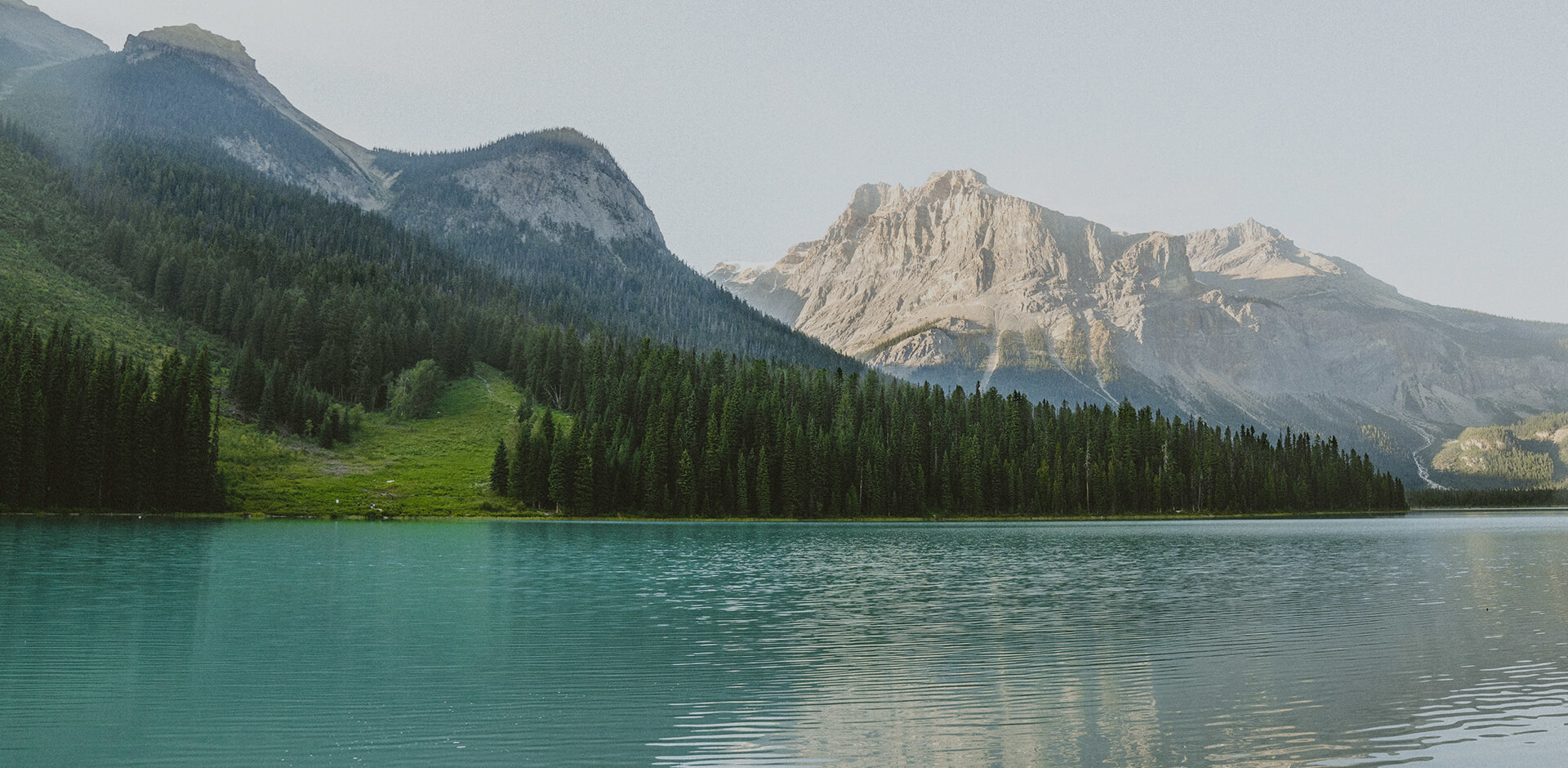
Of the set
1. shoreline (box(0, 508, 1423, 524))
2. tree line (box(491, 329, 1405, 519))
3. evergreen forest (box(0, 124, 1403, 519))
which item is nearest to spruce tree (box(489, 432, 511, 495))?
tree line (box(491, 329, 1405, 519))

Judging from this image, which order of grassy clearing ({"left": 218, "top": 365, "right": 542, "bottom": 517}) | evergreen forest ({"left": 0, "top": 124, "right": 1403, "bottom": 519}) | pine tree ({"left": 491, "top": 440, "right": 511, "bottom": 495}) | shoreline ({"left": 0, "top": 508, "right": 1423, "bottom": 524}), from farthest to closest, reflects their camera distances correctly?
pine tree ({"left": 491, "top": 440, "right": 511, "bottom": 495}) → grassy clearing ({"left": 218, "top": 365, "right": 542, "bottom": 517}) → evergreen forest ({"left": 0, "top": 124, "right": 1403, "bottom": 519}) → shoreline ({"left": 0, "top": 508, "right": 1423, "bottom": 524})

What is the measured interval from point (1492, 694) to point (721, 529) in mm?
98742

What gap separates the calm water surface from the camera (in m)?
17.4

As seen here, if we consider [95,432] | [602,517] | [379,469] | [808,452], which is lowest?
[602,517]

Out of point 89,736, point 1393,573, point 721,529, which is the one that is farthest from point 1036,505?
point 89,736

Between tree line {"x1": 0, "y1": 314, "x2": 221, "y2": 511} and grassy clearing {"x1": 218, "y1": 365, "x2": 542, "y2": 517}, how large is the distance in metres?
9.40

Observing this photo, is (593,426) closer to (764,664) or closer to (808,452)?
(808,452)

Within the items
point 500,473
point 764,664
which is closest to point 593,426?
point 500,473

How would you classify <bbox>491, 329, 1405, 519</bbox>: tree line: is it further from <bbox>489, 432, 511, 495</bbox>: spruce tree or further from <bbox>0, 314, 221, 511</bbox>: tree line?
<bbox>0, 314, 221, 511</bbox>: tree line

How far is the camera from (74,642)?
2728cm

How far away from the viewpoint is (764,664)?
85.0 feet

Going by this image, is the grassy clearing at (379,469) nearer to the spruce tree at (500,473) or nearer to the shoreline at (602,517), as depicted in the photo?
the spruce tree at (500,473)

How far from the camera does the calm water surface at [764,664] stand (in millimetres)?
17359

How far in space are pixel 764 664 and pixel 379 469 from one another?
14317 cm
